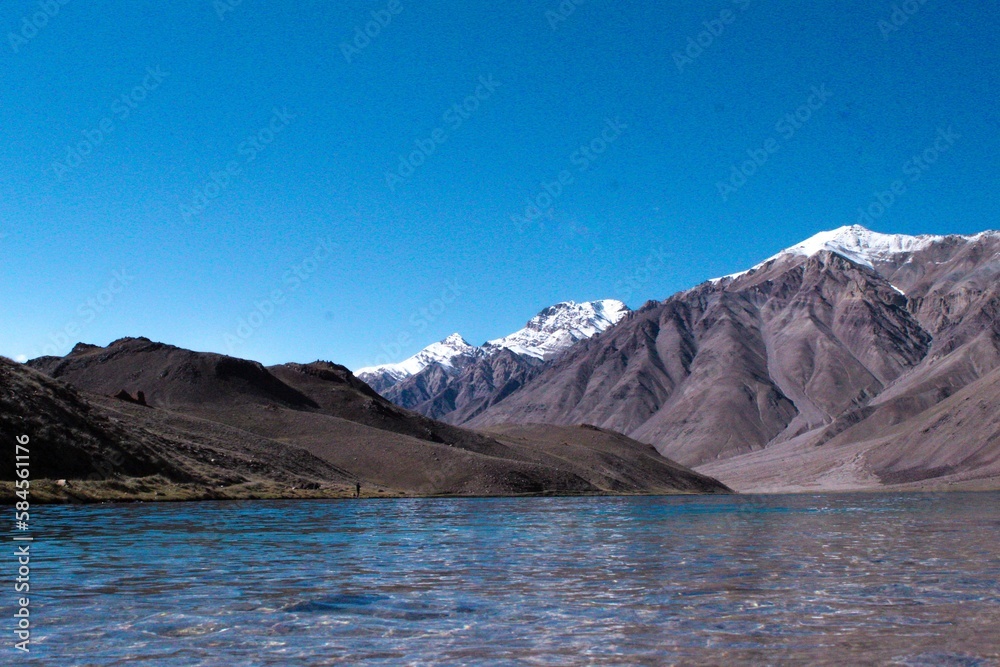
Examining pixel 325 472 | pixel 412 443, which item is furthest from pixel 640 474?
pixel 325 472

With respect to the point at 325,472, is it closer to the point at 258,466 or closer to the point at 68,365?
the point at 258,466

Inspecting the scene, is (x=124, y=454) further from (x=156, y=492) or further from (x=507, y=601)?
(x=507, y=601)

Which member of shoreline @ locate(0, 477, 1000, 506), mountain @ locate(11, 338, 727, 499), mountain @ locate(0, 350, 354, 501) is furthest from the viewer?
mountain @ locate(11, 338, 727, 499)

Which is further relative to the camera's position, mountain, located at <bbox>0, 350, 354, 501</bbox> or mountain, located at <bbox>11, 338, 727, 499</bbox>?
mountain, located at <bbox>11, 338, 727, 499</bbox>

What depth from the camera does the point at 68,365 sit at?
148000 millimetres

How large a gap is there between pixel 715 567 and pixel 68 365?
148567 mm

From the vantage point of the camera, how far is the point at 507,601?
16.8 m

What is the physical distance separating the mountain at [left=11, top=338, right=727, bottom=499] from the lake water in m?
36.7

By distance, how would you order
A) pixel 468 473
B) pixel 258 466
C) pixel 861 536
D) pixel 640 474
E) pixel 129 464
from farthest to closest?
1. pixel 640 474
2. pixel 468 473
3. pixel 258 466
4. pixel 129 464
5. pixel 861 536

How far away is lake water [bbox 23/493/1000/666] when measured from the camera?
39.5ft

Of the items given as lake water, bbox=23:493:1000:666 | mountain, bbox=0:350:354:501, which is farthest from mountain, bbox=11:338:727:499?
lake water, bbox=23:493:1000:666

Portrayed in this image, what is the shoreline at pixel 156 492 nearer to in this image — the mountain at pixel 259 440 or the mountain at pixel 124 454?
the mountain at pixel 124 454

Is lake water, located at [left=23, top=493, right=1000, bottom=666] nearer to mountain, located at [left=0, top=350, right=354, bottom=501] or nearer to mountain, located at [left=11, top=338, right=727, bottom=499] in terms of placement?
mountain, located at [left=0, top=350, right=354, bottom=501]

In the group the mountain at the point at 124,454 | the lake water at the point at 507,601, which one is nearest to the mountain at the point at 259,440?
the mountain at the point at 124,454
